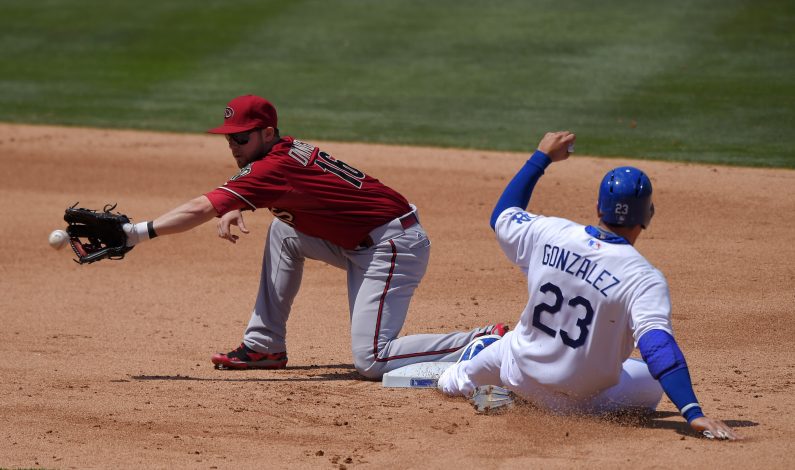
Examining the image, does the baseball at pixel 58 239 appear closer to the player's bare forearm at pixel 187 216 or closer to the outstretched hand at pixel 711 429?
the player's bare forearm at pixel 187 216

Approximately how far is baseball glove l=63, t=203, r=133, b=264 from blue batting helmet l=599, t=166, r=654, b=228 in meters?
2.43

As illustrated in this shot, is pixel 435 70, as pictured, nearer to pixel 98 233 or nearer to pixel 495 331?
pixel 495 331

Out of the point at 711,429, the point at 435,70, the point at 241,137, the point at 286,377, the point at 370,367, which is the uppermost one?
the point at 435,70

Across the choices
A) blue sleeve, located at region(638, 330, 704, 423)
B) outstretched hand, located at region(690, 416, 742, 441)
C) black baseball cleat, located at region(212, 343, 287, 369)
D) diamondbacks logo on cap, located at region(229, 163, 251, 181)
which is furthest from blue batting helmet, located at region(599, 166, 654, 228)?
black baseball cleat, located at region(212, 343, 287, 369)

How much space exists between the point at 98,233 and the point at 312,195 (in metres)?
1.08

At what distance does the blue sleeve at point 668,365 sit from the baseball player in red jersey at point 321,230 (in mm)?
1602

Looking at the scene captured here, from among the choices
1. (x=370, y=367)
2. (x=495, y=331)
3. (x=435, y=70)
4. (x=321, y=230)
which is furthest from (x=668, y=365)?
(x=435, y=70)

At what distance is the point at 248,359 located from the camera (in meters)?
5.73

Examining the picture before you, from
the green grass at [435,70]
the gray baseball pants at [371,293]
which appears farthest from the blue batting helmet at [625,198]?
the green grass at [435,70]

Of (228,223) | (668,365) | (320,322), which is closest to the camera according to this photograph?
(668,365)

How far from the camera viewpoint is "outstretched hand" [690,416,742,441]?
3916 millimetres

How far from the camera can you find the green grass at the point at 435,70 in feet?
40.1

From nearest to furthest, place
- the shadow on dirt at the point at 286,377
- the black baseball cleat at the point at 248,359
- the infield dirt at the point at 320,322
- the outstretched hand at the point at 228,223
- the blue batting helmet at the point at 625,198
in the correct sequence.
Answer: the blue batting helmet at the point at 625,198 → the infield dirt at the point at 320,322 → the outstretched hand at the point at 228,223 → the shadow on dirt at the point at 286,377 → the black baseball cleat at the point at 248,359

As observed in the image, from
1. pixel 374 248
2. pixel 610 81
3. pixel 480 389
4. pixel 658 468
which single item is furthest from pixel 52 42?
pixel 658 468
